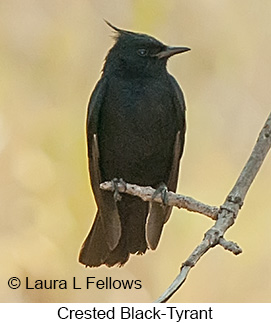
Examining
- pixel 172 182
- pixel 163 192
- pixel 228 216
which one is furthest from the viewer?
pixel 172 182

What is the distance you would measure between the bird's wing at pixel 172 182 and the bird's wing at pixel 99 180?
0.09 metres

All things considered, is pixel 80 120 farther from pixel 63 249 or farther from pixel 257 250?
pixel 257 250

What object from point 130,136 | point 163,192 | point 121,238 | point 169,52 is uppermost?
point 169,52

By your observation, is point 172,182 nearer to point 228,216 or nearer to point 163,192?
point 163,192

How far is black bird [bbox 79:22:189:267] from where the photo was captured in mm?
2090

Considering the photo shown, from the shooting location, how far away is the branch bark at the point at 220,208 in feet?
5.34

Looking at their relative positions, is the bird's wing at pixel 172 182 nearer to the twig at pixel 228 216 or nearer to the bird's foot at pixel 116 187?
the bird's foot at pixel 116 187

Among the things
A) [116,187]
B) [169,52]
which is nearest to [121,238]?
[116,187]

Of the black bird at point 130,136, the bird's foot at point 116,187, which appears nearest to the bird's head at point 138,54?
the black bird at point 130,136

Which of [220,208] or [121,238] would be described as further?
[121,238]

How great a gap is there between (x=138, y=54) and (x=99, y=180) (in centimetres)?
37

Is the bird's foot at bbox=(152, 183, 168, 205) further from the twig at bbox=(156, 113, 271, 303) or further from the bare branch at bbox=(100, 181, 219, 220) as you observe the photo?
the twig at bbox=(156, 113, 271, 303)

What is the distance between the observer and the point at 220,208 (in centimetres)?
177
